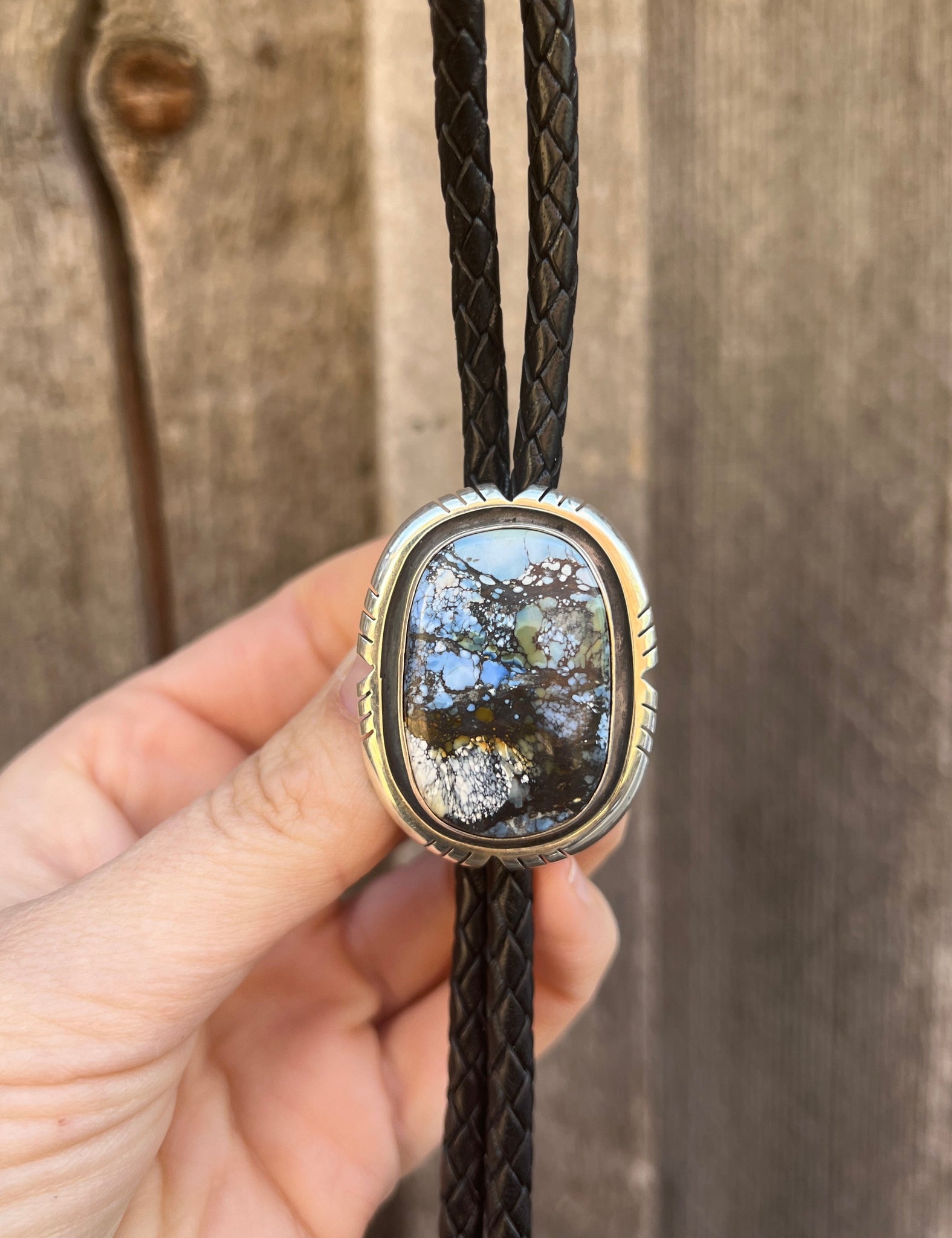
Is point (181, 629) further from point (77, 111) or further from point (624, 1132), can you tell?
point (624, 1132)

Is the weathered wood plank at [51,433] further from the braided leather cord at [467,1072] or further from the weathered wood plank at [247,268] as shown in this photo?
the braided leather cord at [467,1072]

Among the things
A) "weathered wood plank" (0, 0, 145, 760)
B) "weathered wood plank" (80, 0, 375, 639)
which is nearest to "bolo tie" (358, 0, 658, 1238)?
"weathered wood plank" (80, 0, 375, 639)

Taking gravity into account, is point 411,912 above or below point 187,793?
below

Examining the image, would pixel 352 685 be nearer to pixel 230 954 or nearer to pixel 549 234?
pixel 230 954

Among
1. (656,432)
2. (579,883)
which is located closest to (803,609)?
(656,432)

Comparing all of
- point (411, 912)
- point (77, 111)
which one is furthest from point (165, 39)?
point (411, 912)

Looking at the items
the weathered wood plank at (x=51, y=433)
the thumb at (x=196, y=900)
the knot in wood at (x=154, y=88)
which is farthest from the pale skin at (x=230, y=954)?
the knot in wood at (x=154, y=88)
